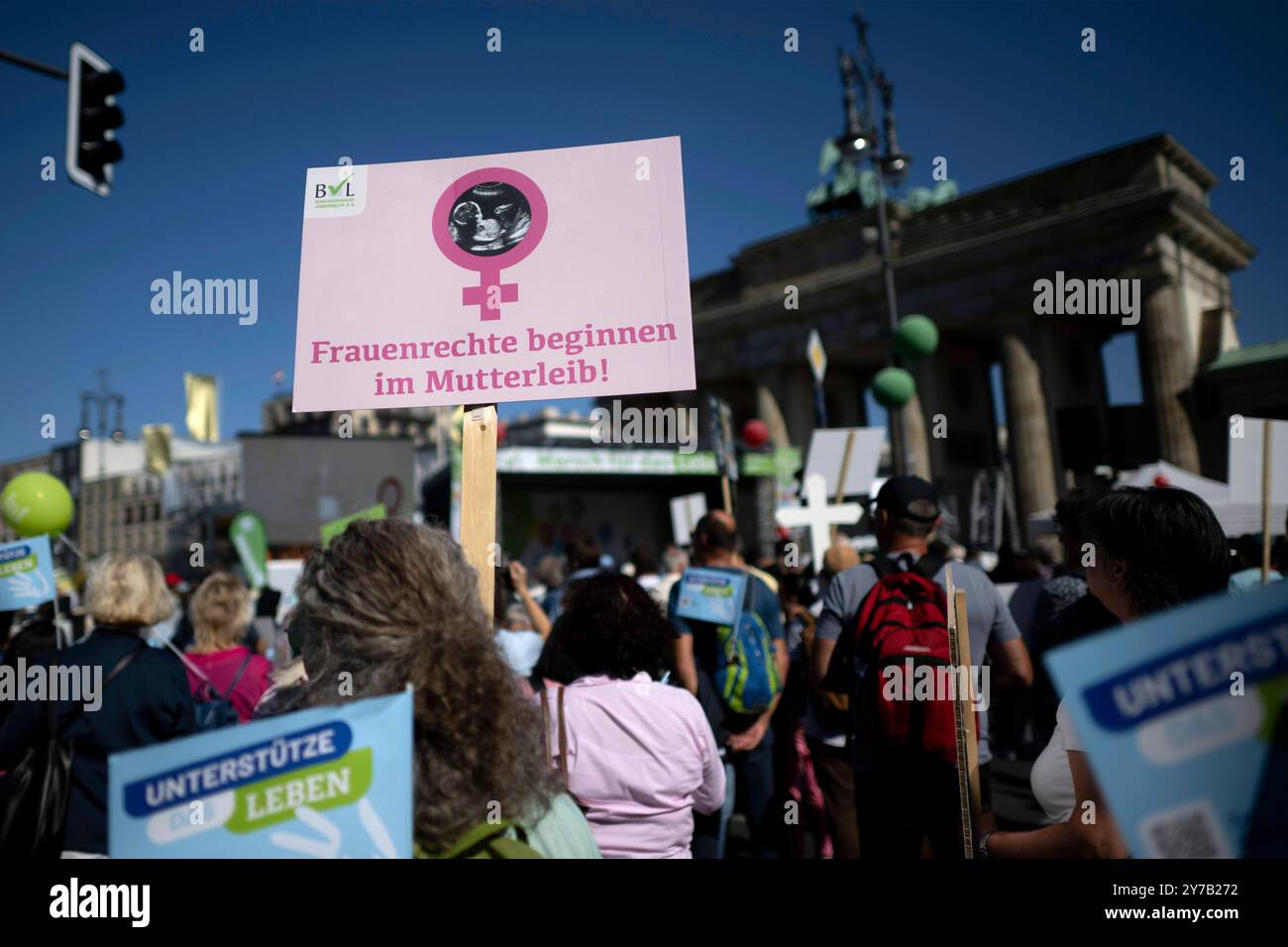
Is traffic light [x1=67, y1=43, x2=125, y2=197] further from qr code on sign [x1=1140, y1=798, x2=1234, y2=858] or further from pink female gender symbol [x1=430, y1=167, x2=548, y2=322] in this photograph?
qr code on sign [x1=1140, y1=798, x2=1234, y2=858]

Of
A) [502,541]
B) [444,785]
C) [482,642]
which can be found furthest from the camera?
[502,541]

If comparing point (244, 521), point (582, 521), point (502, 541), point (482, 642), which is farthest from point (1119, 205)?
point (482, 642)

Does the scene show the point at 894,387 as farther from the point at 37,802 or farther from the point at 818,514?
the point at 37,802

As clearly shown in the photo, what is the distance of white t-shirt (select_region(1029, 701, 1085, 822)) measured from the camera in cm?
174

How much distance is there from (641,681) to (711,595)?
1638mm

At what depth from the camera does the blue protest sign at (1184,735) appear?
3.05 feet

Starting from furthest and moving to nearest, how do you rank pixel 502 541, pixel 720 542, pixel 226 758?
pixel 502 541 → pixel 720 542 → pixel 226 758

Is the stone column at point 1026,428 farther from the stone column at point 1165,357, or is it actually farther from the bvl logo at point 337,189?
the bvl logo at point 337,189

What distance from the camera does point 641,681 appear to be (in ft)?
8.75

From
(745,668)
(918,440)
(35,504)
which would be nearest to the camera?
(745,668)

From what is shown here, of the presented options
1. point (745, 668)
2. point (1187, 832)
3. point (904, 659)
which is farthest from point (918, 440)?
point (1187, 832)

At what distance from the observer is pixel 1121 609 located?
1.81m
